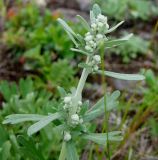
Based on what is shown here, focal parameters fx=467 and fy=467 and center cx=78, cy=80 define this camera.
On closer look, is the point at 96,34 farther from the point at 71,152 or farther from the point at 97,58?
the point at 71,152

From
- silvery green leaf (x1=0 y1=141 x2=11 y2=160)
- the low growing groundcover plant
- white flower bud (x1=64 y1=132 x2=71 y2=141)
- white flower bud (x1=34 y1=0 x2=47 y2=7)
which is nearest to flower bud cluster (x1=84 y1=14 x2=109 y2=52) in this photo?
the low growing groundcover plant

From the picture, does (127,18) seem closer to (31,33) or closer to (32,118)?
(31,33)

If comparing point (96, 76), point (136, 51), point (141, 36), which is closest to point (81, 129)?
point (96, 76)

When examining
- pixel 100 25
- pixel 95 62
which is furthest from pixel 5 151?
pixel 100 25

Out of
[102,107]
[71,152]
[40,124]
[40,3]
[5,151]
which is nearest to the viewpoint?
[40,124]

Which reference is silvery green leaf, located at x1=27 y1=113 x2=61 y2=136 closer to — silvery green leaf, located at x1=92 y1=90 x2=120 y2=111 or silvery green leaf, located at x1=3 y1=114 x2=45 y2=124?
silvery green leaf, located at x1=3 y1=114 x2=45 y2=124

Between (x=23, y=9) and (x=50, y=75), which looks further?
(x=23, y=9)

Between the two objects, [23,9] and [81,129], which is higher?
[23,9]

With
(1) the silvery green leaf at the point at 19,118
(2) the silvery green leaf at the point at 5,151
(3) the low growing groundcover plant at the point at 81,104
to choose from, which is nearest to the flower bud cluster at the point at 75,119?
(3) the low growing groundcover plant at the point at 81,104

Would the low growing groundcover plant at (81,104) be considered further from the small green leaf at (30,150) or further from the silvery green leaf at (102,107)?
the small green leaf at (30,150)
